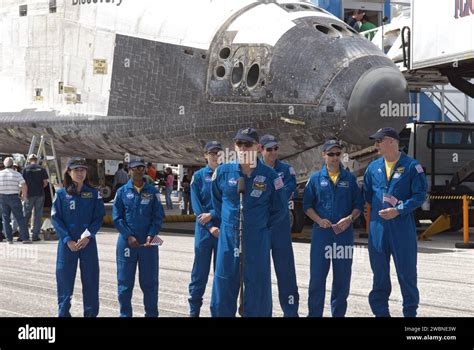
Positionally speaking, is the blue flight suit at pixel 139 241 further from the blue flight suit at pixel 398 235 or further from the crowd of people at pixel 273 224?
the blue flight suit at pixel 398 235

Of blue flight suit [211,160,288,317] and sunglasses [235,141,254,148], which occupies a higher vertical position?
sunglasses [235,141,254,148]

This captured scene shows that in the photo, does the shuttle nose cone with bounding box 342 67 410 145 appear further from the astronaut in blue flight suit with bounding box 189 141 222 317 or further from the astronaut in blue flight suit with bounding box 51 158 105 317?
the astronaut in blue flight suit with bounding box 51 158 105 317

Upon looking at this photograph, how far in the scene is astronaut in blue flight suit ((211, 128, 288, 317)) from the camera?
7297 millimetres

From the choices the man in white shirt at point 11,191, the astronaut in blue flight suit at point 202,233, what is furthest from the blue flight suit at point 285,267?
the man in white shirt at point 11,191

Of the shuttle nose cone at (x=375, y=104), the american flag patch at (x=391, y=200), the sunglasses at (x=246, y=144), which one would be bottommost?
the american flag patch at (x=391, y=200)

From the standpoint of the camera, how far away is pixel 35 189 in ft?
55.3

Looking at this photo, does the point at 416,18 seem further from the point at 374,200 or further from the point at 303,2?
the point at 374,200

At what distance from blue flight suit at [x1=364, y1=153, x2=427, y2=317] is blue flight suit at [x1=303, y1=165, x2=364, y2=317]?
30 cm

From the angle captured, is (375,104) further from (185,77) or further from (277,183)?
(277,183)

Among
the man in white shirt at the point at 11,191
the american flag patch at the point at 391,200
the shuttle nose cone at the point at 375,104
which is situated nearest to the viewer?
the american flag patch at the point at 391,200

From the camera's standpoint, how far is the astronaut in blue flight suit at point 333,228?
8430 millimetres

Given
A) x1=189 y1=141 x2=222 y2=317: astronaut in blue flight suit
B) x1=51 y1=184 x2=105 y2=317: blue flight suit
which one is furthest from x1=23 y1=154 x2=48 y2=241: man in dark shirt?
x1=51 y1=184 x2=105 y2=317: blue flight suit

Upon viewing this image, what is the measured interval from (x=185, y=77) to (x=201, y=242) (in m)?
6.74

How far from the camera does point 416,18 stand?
17.3m
